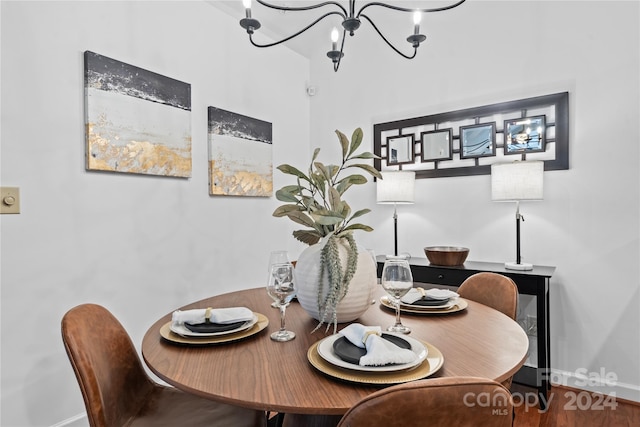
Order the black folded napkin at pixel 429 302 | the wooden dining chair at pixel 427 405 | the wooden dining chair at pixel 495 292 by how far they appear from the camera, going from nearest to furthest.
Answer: the wooden dining chair at pixel 427 405, the black folded napkin at pixel 429 302, the wooden dining chair at pixel 495 292

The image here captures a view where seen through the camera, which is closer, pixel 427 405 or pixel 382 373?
pixel 427 405

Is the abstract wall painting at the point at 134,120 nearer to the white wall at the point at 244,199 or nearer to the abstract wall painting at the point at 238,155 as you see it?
the white wall at the point at 244,199

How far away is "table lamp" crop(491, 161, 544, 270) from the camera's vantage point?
7.34ft

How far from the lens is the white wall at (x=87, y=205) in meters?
Result: 1.71

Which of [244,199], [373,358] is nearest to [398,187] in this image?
[244,199]

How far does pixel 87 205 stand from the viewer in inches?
77.2

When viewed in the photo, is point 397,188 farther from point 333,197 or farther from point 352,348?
point 352,348

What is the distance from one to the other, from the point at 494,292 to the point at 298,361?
117 centimetres

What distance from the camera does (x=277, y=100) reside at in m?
3.36

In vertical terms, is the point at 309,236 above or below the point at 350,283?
above

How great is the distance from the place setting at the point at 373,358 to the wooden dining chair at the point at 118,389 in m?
0.47

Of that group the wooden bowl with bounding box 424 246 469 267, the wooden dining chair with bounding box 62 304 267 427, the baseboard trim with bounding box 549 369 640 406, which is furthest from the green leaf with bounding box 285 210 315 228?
the baseboard trim with bounding box 549 369 640 406

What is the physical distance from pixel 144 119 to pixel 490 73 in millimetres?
2453

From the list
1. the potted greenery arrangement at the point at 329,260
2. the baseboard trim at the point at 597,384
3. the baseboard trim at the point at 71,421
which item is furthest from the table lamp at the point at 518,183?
the baseboard trim at the point at 71,421
